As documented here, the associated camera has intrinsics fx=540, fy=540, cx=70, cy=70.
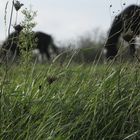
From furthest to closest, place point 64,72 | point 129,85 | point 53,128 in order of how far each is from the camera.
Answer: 1. point 64,72
2. point 129,85
3. point 53,128

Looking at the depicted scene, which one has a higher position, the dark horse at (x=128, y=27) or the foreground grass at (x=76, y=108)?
the dark horse at (x=128, y=27)

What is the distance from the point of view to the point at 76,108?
3.21 meters

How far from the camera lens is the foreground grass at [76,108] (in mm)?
2994

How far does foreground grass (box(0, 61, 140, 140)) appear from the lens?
2994 mm

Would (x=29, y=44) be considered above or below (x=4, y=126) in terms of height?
above

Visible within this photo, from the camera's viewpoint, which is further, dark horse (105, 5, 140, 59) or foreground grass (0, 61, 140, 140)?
dark horse (105, 5, 140, 59)

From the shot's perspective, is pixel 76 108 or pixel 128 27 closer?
pixel 76 108

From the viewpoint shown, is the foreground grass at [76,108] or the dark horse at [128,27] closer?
the foreground grass at [76,108]

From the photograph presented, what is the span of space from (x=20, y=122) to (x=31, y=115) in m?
0.08

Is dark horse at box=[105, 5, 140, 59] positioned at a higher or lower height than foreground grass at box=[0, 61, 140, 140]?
higher

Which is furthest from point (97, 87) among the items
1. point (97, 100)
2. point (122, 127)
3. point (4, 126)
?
point (4, 126)

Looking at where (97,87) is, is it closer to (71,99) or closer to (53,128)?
(71,99)

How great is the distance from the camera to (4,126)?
3053mm

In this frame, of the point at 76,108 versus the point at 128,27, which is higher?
the point at 128,27
